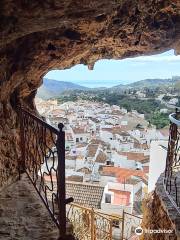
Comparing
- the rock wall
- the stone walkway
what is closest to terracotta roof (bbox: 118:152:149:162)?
the rock wall

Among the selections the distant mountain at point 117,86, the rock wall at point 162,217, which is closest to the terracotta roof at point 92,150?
the distant mountain at point 117,86

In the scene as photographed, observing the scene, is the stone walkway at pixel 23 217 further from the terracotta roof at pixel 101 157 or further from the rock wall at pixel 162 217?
the terracotta roof at pixel 101 157

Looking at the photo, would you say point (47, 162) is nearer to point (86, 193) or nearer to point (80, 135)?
point (86, 193)

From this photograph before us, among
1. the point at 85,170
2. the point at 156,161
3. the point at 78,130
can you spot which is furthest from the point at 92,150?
the point at 156,161

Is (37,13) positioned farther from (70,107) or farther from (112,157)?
(70,107)

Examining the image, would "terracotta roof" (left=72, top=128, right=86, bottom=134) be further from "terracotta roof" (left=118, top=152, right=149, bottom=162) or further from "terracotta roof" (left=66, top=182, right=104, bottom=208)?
"terracotta roof" (left=66, top=182, right=104, bottom=208)

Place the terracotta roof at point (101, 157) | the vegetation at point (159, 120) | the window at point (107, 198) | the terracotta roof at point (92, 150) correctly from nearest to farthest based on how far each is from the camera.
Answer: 1. the window at point (107, 198)
2. the terracotta roof at point (101, 157)
3. the terracotta roof at point (92, 150)
4. the vegetation at point (159, 120)
